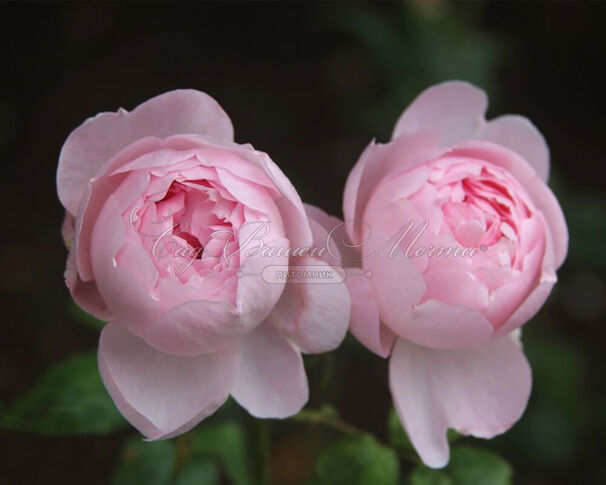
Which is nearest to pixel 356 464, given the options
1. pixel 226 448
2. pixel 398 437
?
pixel 398 437

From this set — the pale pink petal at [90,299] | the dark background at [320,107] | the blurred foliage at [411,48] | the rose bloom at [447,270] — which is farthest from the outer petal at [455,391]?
the blurred foliage at [411,48]

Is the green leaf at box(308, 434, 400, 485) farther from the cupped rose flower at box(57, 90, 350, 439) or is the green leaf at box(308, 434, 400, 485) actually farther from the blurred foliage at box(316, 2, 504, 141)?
the blurred foliage at box(316, 2, 504, 141)

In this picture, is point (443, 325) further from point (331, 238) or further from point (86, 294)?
point (86, 294)

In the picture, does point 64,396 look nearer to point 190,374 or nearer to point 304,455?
point 190,374

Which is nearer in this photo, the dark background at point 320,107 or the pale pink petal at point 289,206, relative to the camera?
the pale pink petal at point 289,206

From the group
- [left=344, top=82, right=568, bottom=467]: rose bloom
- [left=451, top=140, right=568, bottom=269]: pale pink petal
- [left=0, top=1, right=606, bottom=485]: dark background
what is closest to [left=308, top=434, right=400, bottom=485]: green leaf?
[left=344, top=82, right=568, bottom=467]: rose bloom

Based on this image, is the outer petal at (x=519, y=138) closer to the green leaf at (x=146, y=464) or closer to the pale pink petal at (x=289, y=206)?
the pale pink petal at (x=289, y=206)
